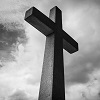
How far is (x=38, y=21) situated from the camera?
3.48m

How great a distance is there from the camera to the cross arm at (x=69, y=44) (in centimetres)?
410

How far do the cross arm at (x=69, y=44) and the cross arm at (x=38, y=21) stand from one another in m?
0.54

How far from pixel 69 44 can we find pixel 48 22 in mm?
982

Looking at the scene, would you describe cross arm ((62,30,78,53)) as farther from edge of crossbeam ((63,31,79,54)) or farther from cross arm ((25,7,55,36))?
cross arm ((25,7,55,36))

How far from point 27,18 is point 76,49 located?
185cm

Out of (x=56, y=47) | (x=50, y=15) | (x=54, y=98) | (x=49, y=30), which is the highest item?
(x=50, y=15)

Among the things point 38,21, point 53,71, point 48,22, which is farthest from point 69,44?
point 53,71

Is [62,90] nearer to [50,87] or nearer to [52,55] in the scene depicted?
[50,87]

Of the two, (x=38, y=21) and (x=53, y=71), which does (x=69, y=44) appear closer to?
(x=38, y=21)

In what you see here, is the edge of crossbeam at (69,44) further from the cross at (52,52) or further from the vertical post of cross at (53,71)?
the vertical post of cross at (53,71)

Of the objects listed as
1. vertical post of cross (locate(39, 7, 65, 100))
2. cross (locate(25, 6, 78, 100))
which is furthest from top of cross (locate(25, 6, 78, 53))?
vertical post of cross (locate(39, 7, 65, 100))

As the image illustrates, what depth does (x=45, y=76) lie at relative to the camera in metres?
2.98

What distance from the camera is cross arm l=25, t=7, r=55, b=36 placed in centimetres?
337

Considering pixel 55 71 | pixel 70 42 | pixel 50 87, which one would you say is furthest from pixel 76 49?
pixel 50 87
